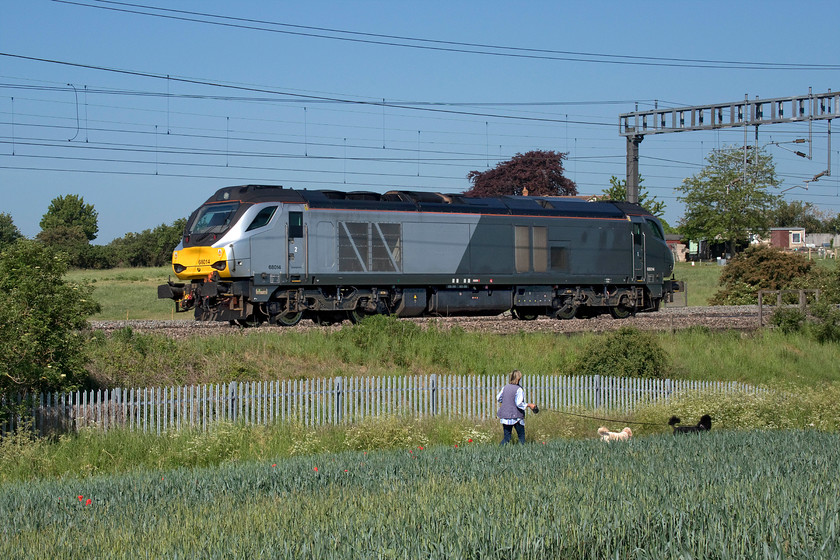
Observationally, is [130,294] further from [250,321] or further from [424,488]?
[424,488]

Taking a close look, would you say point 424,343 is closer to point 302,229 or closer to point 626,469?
point 302,229

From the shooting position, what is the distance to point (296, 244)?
2347 centimetres

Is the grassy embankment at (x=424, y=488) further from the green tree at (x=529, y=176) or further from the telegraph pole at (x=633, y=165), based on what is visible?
the green tree at (x=529, y=176)

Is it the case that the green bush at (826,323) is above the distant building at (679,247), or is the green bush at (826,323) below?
below

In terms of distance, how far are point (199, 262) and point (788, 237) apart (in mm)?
102067

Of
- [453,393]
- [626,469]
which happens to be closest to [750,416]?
[453,393]

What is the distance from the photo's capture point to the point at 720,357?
26344mm

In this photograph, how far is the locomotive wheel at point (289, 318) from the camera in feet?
78.0

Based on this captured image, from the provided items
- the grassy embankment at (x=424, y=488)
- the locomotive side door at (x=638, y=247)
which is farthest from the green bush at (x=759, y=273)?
the grassy embankment at (x=424, y=488)

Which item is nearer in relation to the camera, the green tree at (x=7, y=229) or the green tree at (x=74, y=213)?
the green tree at (x=7, y=229)

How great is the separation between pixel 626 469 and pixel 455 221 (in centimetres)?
1795

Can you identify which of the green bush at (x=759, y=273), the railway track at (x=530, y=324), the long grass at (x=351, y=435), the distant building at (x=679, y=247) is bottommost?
the long grass at (x=351, y=435)

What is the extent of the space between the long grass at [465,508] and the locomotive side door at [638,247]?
19619 mm

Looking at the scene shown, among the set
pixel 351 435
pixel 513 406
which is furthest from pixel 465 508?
pixel 351 435
